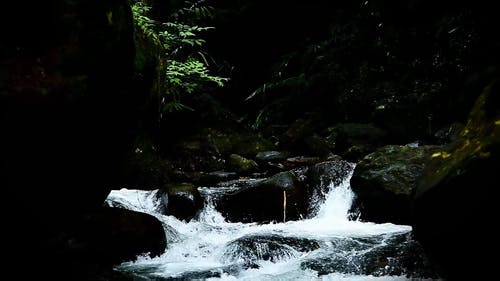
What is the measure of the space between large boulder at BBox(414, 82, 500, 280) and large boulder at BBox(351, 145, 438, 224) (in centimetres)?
265

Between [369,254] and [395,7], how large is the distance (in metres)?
3.71

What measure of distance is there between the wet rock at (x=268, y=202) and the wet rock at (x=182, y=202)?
45cm

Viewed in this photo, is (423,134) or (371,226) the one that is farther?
(423,134)

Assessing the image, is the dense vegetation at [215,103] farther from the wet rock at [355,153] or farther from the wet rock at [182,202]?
the wet rock at [182,202]

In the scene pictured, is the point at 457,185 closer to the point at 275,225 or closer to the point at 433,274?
the point at 433,274

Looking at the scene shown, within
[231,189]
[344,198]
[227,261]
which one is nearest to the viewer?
[227,261]

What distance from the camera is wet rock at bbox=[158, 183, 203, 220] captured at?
697 centimetres

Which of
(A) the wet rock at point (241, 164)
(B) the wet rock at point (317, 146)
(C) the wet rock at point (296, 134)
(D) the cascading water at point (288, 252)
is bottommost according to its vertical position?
(D) the cascading water at point (288, 252)

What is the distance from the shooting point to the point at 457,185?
2807 millimetres

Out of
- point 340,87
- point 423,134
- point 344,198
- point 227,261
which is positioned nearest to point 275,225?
point 344,198

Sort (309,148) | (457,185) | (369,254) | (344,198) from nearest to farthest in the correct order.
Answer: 1. (457,185)
2. (369,254)
3. (344,198)
4. (309,148)

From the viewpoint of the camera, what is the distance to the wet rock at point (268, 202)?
22.8 feet

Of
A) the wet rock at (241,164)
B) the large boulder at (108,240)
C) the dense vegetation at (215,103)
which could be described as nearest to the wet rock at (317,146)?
the dense vegetation at (215,103)

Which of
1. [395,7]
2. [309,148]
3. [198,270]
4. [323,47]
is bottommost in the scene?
[198,270]
